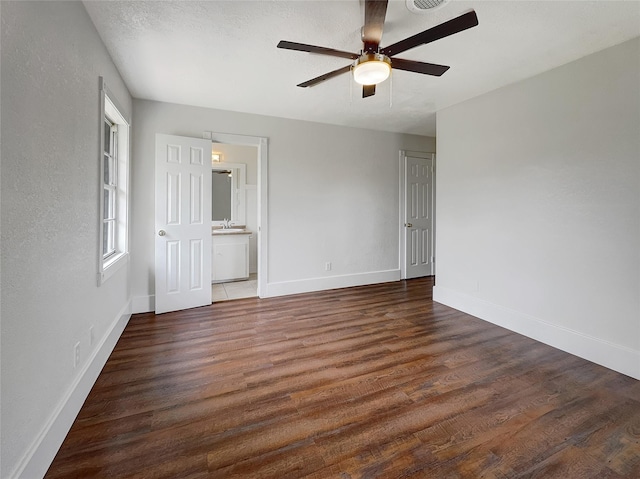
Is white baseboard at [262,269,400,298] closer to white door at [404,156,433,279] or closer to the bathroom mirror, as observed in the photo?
white door at [404,156,433,279]

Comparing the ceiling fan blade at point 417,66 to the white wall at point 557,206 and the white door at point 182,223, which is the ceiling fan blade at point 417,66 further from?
the white door at point 182,223

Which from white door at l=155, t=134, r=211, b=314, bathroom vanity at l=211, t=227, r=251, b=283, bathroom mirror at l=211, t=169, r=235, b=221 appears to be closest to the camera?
white door at l=155, t=134, r=211, b=314

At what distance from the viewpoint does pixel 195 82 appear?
3.00 m

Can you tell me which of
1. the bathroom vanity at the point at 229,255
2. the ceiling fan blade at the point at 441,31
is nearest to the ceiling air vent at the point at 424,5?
the ceiling fan blade at the point at 441,31

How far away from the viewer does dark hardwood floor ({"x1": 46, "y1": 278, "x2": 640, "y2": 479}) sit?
56.1 inches

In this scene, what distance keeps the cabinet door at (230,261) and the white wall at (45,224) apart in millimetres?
2795

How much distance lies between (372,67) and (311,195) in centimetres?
260

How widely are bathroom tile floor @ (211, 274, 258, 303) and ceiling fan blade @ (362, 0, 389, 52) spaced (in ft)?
10.9

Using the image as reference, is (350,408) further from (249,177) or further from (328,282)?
(249,177)

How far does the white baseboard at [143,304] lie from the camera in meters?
3.52

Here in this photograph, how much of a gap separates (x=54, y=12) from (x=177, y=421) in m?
2.24

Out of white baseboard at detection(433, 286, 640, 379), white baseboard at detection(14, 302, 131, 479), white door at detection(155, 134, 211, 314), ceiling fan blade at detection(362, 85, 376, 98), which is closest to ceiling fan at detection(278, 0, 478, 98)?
ceiling fan blade at detection(362, 85, 376, 98)

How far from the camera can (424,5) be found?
185 cm

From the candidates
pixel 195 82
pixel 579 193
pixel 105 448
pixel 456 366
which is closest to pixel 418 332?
pixel 456 366
